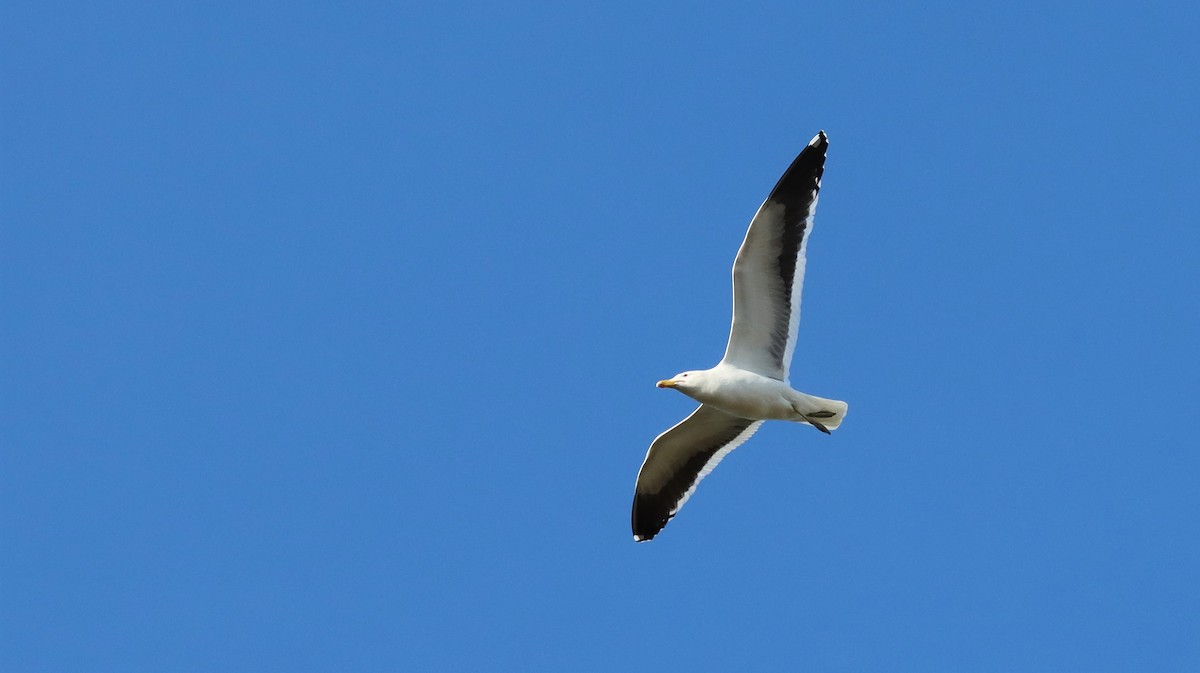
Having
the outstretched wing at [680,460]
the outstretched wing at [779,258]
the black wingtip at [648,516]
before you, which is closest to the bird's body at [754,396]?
the outstretched wing at [779,258]


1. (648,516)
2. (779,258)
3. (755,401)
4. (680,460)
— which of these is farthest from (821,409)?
(648,516)

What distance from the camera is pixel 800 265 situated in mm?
13234

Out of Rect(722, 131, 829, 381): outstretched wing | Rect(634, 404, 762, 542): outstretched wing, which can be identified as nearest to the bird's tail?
Rect(722, 131, 829, 381): outstretched wing

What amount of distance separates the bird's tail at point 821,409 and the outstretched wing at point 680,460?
1.09 m

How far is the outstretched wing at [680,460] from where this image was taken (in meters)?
14.6

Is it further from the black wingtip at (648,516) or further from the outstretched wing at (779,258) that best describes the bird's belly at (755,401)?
the black wingtip at (648,516)

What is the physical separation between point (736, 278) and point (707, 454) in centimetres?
231

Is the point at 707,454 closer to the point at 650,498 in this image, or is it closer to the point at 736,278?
the point at 650,498

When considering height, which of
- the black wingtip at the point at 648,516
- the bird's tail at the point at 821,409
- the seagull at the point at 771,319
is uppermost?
the seagull at the point at 771,319

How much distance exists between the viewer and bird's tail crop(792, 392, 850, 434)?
1339 centimetres

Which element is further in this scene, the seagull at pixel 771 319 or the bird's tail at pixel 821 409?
the bird's tail at pixel 821 409

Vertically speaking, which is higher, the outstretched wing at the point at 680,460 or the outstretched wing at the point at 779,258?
the outstretched wing at the point at 779,258

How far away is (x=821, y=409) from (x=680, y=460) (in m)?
2.06

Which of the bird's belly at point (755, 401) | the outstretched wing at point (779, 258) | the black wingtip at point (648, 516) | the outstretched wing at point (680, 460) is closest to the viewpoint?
the outstretched wing at point (779, 258)
